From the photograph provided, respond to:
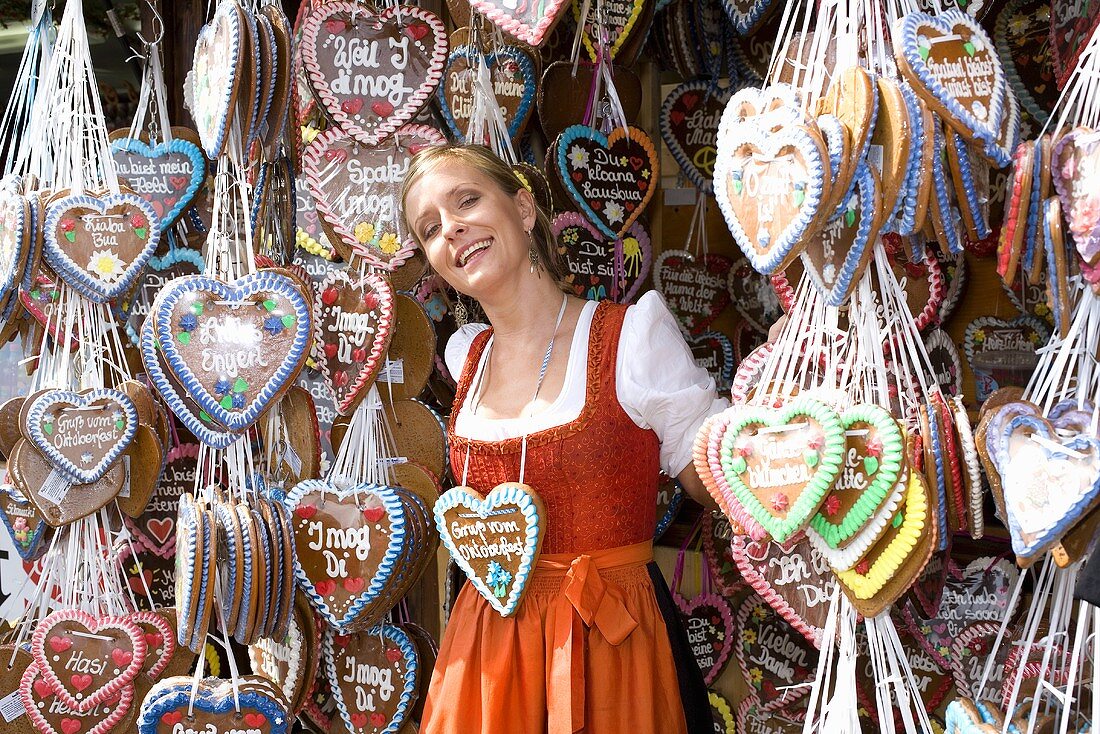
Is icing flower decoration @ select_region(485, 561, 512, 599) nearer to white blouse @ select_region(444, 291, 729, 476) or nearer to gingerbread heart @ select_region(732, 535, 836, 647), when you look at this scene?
white blouse @ select_region(444, 291, 729, 476)

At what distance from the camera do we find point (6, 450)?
244 centimetres

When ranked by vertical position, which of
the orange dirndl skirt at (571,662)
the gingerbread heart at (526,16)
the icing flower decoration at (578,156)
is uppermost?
the gingerbread heart at (526,16)

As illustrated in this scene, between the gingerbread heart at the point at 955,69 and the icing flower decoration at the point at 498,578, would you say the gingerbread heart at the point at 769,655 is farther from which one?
the gingerbread heart at the point at 955,69

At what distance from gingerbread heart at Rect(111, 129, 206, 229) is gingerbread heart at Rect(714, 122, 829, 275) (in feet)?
4.77

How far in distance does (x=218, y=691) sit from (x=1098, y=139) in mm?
1674

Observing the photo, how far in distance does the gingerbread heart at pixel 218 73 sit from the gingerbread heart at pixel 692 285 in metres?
1.16

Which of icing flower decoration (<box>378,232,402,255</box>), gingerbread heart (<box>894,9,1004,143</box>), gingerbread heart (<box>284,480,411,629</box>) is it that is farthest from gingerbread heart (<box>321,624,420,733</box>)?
gingerbread heart (<box>894,9,1004,143</box>)

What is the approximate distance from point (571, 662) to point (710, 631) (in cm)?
110

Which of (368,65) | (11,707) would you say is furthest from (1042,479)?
(11,707)

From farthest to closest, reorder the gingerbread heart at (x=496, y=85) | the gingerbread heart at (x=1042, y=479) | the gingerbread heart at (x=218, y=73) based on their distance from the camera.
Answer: the gingerbread heart at (x=496, y=85) < the gingerbread heart at (x=218, y=73) < the gingerbread heart at (x=1042, y=479)

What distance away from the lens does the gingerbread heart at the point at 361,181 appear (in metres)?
2.03

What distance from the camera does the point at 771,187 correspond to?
141 cm

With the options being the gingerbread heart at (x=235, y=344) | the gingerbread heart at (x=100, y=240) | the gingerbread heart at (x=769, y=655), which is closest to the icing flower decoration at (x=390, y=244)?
the gingerbread heart at (x=235, y=344)

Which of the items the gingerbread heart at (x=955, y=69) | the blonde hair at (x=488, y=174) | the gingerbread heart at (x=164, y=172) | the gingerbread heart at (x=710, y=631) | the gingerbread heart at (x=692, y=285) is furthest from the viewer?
the gingerbread heart at (x=692, y=285)
